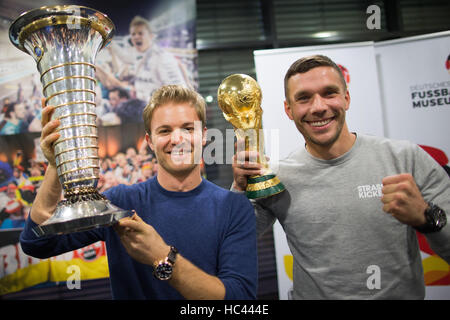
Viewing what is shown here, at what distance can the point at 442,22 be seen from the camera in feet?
3.07

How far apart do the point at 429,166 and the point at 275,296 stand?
0.72 meters

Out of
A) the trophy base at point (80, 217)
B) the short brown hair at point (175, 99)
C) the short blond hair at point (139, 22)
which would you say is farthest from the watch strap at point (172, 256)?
the short blond hair at point (139, 22)

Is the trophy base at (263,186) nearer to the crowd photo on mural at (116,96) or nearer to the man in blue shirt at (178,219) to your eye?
the man in blue shirt at (178,219)

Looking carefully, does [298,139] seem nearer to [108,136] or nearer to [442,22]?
[442,22]

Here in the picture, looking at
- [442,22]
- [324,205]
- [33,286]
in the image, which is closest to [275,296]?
[324,205]

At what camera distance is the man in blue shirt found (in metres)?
0.73

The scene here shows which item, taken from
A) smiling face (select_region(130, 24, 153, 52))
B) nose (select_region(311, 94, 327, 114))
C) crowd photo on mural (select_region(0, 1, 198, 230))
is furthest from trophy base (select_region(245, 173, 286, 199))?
smiling face (select_region(130, 24, 153, 52))

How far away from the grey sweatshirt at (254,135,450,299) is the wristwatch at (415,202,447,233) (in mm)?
24

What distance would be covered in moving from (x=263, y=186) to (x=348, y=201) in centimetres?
24

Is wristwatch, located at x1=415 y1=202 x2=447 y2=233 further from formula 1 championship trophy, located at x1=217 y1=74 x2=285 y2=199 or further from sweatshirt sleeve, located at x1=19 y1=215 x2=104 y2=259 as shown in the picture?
sweatshirt sleeve, located at x1=19 y1=215 x2=104 y2=259

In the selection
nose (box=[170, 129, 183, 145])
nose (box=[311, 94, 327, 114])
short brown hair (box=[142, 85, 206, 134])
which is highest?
short brown hair (box=[142, 85, 206, 134])

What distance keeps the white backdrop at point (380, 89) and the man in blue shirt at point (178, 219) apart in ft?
0.84

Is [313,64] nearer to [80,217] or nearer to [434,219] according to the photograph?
[434,219]

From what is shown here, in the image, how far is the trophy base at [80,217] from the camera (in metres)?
0.56
